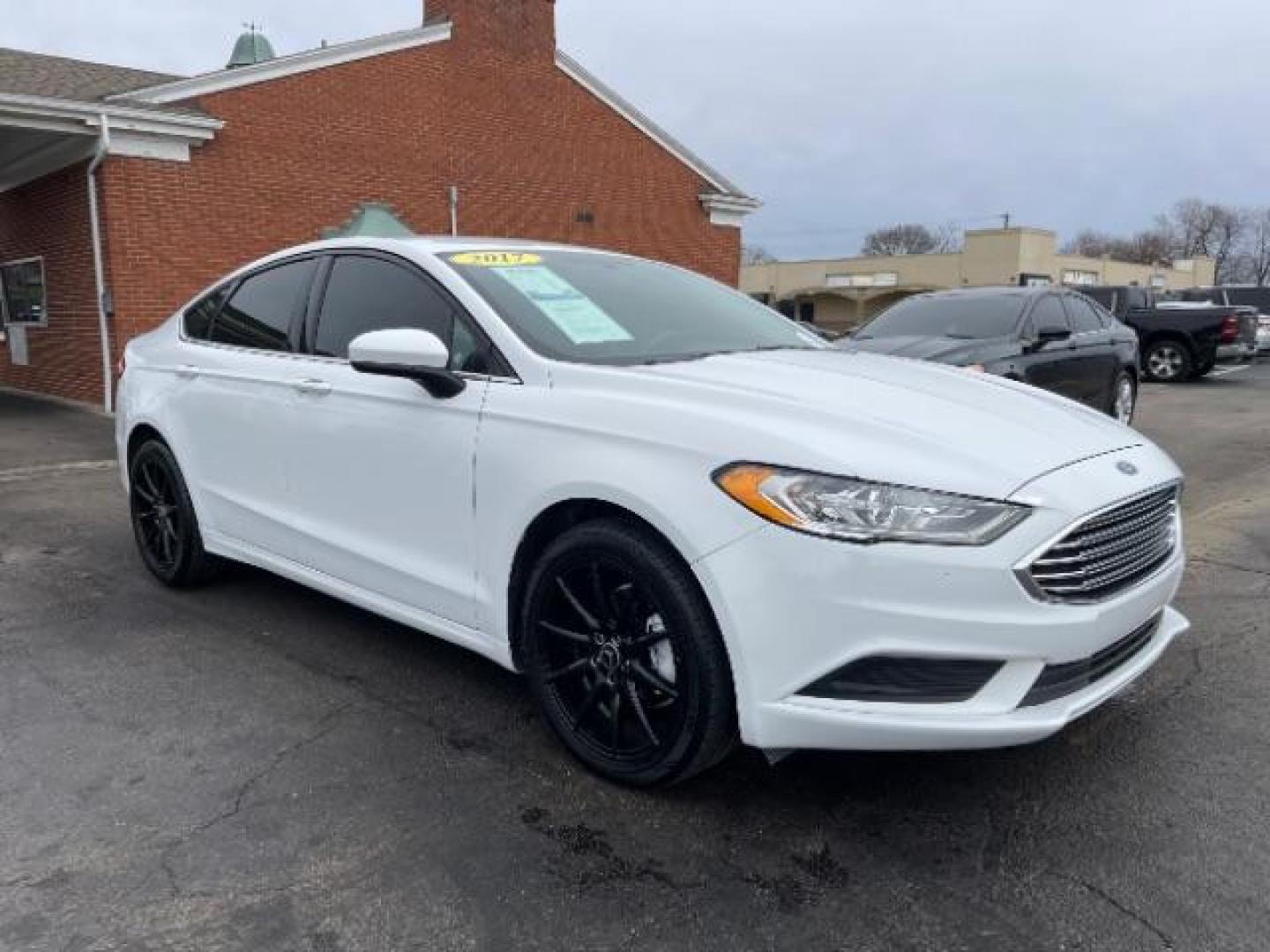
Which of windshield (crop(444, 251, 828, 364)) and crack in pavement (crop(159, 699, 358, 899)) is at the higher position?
windshield (crop(444, 251, 828, 364))

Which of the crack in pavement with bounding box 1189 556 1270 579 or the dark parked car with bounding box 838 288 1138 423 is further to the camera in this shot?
the dark parked car with bounding box 838 288 1138 423

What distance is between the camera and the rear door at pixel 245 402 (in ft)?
13.4

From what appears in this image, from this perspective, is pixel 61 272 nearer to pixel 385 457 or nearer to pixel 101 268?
pixel 101 268

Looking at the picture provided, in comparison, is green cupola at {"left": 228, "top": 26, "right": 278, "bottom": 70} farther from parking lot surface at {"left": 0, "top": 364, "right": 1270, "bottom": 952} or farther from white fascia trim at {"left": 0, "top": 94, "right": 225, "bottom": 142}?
parking lot surface at {"left": 0, "top": 364, "right": 1270, "bottom": 952}

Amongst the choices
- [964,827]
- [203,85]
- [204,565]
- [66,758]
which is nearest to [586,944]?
[964,827]

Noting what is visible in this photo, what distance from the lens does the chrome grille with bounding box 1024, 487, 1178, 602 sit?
2482mm

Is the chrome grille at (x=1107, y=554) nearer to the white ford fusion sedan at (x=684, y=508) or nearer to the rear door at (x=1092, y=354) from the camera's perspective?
the white ford fusion sedan at (x=684, y=508)

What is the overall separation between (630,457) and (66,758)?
207 cm

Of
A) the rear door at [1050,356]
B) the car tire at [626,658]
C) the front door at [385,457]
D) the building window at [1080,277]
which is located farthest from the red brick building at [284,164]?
the building window at [1080,277]

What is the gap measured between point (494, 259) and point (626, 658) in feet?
5.27

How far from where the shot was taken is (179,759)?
3.18m

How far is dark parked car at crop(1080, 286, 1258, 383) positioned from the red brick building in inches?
340

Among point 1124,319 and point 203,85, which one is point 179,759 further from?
point 1124,319

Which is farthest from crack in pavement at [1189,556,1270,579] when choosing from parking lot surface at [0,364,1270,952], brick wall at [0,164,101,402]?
brick wall at [0,164,101,402]
